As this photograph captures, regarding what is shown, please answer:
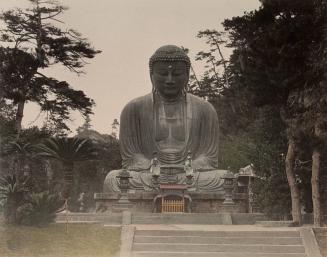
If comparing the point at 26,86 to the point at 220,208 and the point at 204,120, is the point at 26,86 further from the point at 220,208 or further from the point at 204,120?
the point at 220,208

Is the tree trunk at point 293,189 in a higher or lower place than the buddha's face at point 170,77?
lower

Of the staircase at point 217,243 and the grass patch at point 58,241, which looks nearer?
the grass patch at point 58,241

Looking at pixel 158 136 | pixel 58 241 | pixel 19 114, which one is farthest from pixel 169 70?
pixel 58 241

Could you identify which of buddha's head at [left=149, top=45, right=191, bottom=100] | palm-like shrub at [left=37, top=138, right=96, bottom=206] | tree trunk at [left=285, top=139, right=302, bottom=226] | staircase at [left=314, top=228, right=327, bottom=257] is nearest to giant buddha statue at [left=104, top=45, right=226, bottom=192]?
buddha's head at [left=149, top=45, right=191, bottom=100]

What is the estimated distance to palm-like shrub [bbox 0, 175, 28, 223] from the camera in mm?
15117

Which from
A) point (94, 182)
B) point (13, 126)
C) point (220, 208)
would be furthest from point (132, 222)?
point (94, 182)

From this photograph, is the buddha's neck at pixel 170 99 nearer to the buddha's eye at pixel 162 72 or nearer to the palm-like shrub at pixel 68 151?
the buddha's eye at pixel 162 72

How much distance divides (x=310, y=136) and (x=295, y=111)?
98cm

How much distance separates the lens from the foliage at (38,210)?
49.5 ft

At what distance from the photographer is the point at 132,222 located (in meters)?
18.2

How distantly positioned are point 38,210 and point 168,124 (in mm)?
9397

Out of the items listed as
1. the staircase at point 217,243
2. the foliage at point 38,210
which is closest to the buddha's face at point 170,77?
the foliage at point 38,210

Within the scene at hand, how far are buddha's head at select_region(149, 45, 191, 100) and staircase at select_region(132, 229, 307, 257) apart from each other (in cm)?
964

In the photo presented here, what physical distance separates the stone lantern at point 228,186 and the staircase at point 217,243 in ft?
18.9
